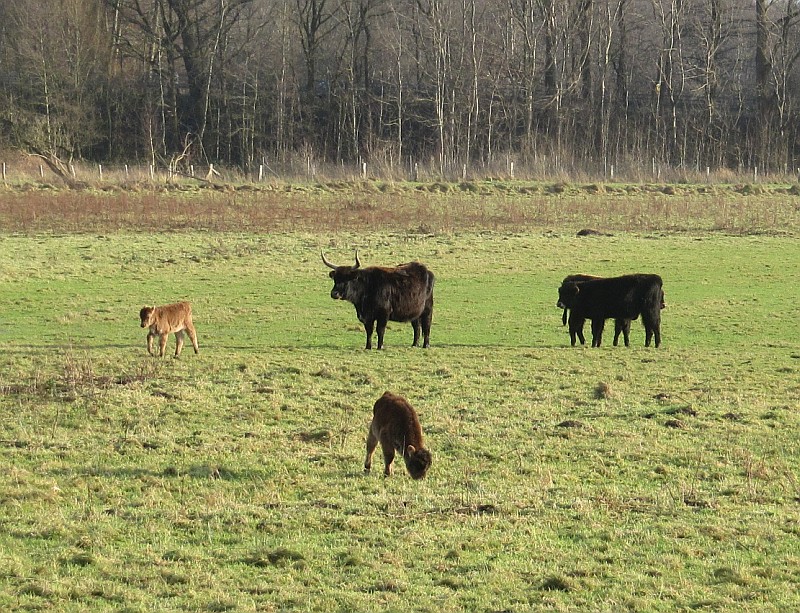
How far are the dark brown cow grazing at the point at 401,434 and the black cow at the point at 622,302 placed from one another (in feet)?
29.4

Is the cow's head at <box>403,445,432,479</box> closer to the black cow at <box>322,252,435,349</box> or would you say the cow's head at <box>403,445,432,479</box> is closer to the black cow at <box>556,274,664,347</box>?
the black cow at <box>322,252,435,349</box>

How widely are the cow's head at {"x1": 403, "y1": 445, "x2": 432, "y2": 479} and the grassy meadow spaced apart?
166 millimetres

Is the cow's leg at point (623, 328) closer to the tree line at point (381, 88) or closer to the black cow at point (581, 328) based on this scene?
the black cow at point (581, 328)

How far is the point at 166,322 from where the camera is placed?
1593 centimetres

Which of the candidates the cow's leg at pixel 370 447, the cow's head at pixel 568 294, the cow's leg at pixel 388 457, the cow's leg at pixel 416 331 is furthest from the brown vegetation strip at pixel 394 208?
the cow's leg at pixel 388 457

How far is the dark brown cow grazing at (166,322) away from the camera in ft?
51.6

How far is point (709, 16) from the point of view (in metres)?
64.2

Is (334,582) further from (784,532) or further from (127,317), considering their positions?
(127,317)

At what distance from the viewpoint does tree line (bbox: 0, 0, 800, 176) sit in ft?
188

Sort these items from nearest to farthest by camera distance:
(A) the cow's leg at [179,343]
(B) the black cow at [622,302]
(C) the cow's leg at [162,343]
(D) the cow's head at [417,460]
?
1. (D) the cow's head at [417,460]
2. (C) the cow's leg at [162,343]
3. (A) the cow's leg at [179,343]
4. (B) the black cow at [622,302]

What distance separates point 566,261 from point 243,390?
15206mm

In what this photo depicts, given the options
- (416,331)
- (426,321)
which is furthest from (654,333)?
(416,331)

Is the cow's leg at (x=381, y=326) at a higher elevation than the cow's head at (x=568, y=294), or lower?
lower

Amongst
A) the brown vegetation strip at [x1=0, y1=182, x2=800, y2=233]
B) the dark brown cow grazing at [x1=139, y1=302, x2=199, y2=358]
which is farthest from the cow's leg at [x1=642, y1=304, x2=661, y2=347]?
the brown vegetation strip at [x1=0, y1=182, x2=800, y2=233]
